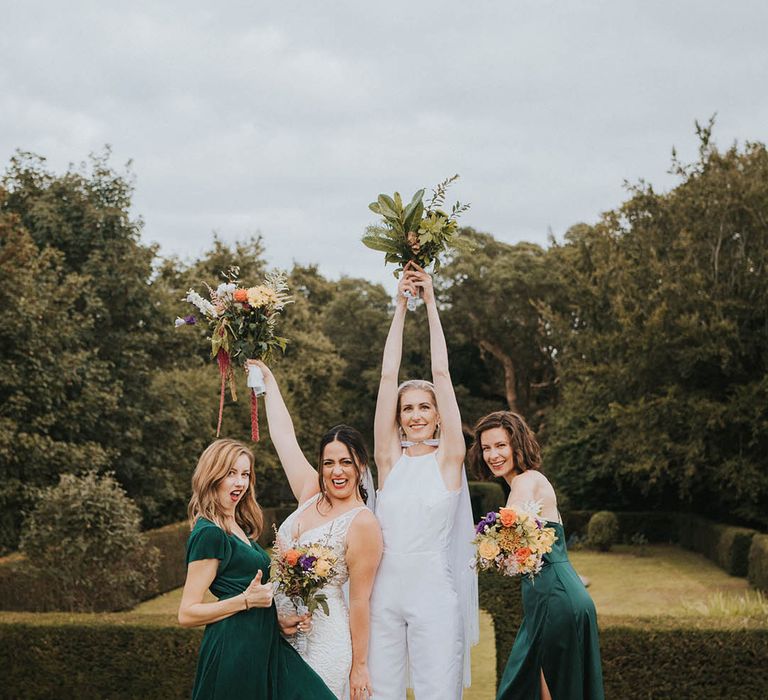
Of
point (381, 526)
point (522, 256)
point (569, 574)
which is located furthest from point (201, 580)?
point (522, 256)

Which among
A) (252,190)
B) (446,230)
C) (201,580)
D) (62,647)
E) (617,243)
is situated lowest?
(62,647)

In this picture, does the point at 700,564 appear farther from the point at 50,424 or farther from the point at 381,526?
the point at 381,526

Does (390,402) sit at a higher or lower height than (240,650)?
higher

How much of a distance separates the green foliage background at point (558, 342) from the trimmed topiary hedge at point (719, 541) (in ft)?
2.68

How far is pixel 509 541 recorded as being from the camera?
4.67 metres

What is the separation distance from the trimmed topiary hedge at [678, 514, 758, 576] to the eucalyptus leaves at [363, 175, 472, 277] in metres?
18.8

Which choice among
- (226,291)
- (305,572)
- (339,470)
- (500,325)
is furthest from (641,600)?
(500,325)

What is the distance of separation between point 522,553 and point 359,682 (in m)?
1.02

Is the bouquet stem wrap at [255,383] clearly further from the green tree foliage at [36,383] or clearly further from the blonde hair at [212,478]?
the green tree foliage at [36,383]

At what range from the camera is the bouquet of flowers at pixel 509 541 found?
15.2 feet

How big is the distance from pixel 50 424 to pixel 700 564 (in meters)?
16.3

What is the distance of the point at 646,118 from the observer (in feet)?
65.9

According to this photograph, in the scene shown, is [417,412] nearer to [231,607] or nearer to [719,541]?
[231,607]

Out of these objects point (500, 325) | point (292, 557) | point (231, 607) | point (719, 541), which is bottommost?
point (719, 541)
